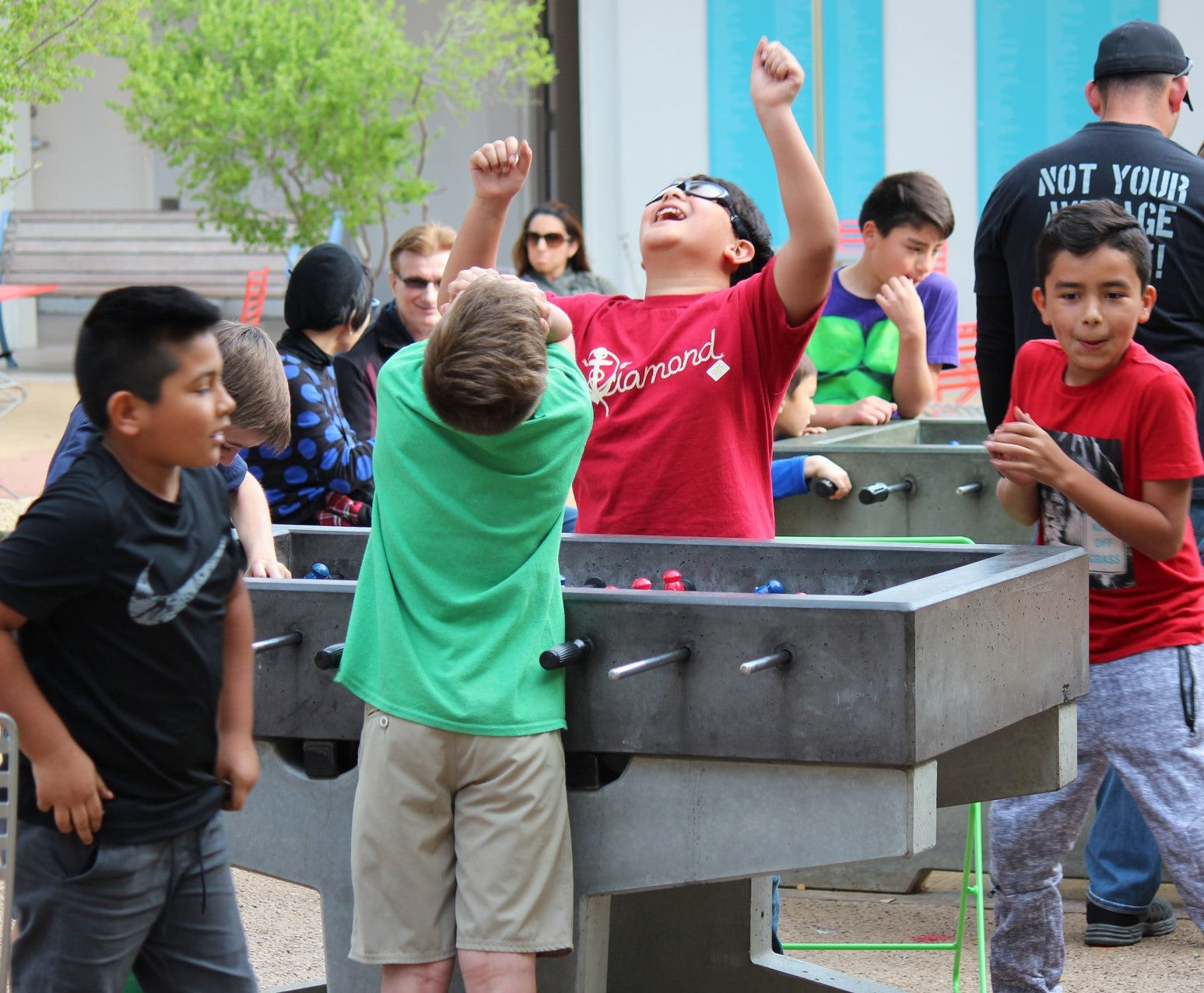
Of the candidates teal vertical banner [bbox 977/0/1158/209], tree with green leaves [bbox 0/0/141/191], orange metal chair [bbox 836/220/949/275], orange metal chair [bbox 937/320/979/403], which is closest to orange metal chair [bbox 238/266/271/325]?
orange metal chair [bbox 836/220/949/275]

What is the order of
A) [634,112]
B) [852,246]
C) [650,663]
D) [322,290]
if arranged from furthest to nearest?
[634,112], [852,246], [322,290], [650,663]

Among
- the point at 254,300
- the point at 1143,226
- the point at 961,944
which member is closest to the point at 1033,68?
the point at 254,300

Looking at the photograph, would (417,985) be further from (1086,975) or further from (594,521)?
(1086,975)

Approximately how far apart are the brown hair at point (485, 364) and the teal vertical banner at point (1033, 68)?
12117 millimetres

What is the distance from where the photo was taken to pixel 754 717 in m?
2.73

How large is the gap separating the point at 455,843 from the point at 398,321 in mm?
3060

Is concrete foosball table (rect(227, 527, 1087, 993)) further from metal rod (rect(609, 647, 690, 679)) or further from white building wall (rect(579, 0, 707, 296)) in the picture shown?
white building wall (rect(579, 0, 707, 296))

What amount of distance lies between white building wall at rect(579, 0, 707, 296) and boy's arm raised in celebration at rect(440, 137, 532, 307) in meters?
12.0

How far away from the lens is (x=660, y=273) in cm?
370

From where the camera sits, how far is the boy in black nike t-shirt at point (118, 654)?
2279 mm

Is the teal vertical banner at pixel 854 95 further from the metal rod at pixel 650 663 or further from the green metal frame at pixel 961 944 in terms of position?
the metal rod at pixel 650 663

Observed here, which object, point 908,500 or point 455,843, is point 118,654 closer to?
point 455,843

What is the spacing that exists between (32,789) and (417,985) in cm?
71

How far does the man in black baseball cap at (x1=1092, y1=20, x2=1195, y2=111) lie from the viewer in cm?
414
